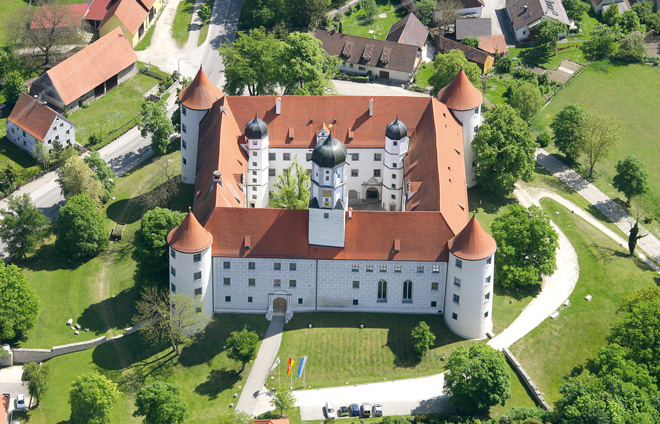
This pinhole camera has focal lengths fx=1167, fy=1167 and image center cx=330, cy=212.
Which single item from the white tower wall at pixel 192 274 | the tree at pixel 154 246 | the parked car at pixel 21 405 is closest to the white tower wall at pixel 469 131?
the tree at pixel 154 246

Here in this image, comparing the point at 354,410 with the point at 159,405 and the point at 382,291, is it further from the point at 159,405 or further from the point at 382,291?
the point at 159,405

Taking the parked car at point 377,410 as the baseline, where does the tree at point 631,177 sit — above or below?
below

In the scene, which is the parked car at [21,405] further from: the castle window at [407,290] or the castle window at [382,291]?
the castle window at [407,290]

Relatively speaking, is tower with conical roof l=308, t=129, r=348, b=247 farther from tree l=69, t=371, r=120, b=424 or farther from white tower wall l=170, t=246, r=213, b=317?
tree l=69, t=371, r=120, b=424

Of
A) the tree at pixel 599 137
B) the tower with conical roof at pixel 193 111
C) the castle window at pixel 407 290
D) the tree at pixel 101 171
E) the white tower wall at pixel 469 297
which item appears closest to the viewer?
the white tower wall at pixel 469 297

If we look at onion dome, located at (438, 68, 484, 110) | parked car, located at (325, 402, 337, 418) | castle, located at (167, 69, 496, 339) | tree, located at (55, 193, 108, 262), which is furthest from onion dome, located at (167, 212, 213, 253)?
onion dome, located at (438, 68, 484, 110)

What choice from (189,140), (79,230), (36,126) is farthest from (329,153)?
(36,126)
